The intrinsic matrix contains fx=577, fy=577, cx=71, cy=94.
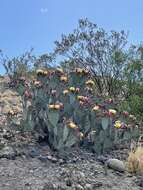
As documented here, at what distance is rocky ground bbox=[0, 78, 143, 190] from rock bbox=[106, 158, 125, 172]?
0.22 ft

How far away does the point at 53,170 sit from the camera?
26.1 feet

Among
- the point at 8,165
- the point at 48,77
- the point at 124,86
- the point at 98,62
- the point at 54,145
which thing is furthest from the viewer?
the point at 98,62

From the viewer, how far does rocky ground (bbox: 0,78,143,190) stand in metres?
A: 7.38

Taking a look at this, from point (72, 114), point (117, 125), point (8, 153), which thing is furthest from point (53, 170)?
point (72, 114)

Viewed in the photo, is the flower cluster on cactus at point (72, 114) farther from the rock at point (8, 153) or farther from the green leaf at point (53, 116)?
the rock at point (8, 153)

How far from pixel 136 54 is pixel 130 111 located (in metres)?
3.93

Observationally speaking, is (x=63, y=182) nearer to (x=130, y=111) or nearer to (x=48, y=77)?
(x=48, y=77)

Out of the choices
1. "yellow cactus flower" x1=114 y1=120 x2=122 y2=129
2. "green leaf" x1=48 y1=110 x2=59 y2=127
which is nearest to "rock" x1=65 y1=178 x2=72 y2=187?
"green leaf" x1=48 y1=110 x2=59 y2=127

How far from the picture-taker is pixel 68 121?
895 centimetres

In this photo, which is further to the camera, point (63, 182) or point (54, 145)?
point (54, 145)

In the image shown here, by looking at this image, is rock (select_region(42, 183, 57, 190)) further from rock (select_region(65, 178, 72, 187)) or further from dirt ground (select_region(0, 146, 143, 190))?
rock (select_region(65, 178, 72, 187))

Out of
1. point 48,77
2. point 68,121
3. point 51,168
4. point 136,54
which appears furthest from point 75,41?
point 51,168

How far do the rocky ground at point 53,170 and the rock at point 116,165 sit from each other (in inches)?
2.7

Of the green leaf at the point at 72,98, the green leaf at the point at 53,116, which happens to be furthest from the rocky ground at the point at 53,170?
the green leaf at the point at 72,98
